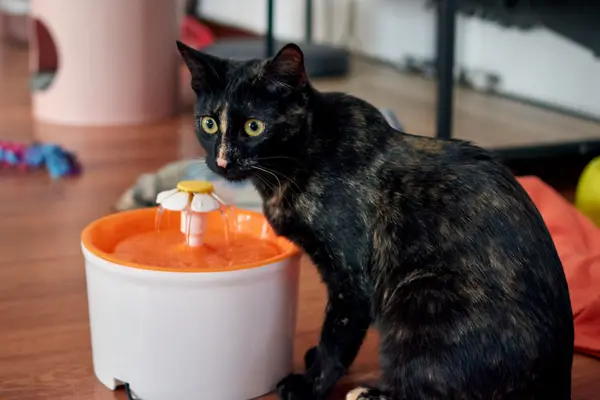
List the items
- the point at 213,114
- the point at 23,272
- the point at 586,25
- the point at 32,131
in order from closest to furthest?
the point at 213,114 → the point at 23,272 → the point at 586,25 → the point at 32,131

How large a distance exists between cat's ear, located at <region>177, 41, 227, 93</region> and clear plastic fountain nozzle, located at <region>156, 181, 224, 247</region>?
157mm

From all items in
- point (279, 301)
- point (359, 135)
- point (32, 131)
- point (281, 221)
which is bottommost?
point (32, 131)

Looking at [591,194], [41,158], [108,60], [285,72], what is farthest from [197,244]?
[108,60]

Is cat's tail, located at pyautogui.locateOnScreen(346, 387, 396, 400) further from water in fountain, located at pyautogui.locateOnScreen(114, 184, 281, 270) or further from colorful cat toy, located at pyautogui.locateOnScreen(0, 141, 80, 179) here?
colorful cat toy, located at pyautogui.locateOnScreen(0, 141, 80, 179)

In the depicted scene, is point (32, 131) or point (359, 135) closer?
point (359, 135)

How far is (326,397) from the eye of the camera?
1315 millimetres

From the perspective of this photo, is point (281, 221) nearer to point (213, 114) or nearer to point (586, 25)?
point (213, 114)

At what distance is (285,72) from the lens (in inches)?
47.3

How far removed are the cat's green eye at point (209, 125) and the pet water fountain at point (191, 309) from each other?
0.11 m

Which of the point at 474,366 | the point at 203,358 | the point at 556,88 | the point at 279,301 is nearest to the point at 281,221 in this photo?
the point at 279,301

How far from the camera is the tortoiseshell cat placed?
1.13 metres

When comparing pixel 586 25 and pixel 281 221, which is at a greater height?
pixel 586 25

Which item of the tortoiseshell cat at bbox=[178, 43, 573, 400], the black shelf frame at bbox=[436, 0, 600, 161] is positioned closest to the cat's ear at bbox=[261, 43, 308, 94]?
the tortoiseshell cat at bbox=[178, 43, 573, 400]

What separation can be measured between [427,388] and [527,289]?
0.19 metres
